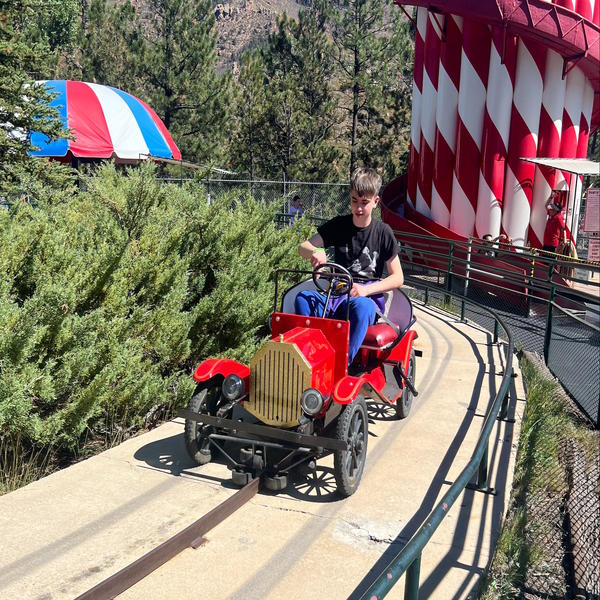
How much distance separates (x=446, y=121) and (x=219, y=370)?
36.4 feet

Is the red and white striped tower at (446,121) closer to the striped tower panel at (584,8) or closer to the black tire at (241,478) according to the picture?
the striped tower panel at (584,8)

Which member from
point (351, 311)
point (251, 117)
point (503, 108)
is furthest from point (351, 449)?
point (251, 117)

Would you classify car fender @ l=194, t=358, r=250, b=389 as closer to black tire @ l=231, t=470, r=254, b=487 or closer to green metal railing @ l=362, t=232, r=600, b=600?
black tire @ l=231, t=470, r=254, b=487

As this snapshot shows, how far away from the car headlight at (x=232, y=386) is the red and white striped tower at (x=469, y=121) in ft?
35.3

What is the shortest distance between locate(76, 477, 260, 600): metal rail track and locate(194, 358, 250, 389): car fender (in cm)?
68

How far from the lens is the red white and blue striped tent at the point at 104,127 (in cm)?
1736

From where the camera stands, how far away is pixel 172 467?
4215mm

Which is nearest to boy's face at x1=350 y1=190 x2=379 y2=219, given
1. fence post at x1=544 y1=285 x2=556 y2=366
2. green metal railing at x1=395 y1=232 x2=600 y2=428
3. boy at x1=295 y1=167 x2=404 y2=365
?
boy at x1=295 y1=167 x2=404 y2=365

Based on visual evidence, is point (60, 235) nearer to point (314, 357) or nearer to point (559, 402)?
point (314, 357)

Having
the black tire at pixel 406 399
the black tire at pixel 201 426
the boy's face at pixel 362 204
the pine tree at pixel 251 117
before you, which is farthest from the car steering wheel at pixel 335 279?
the pine tree at pixel 251 117

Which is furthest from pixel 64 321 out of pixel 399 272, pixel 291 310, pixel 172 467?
pixel 399 272

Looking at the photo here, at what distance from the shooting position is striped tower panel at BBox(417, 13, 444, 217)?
14.3 metres

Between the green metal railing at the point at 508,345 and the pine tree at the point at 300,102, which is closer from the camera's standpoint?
the green metal railing at the point at 508,345

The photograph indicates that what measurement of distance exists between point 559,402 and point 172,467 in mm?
3912
